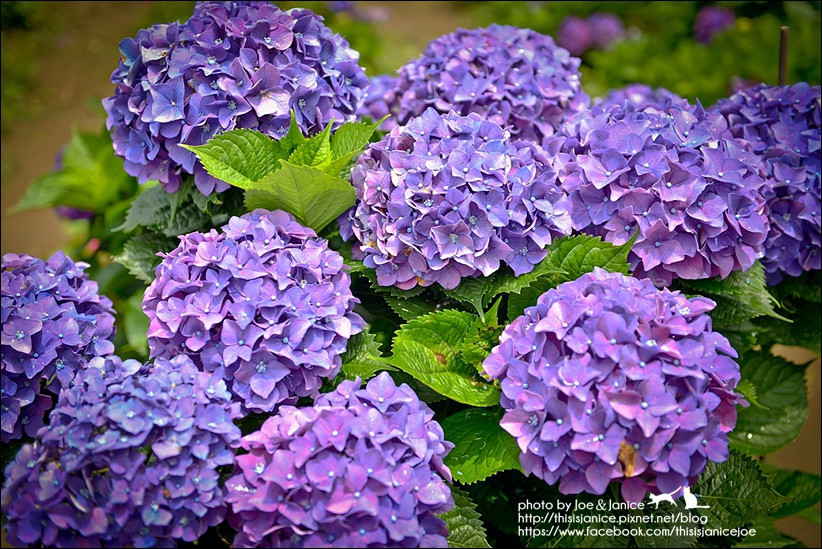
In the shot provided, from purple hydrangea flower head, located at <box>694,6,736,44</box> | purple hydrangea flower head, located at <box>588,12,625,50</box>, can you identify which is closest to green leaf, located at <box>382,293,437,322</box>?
purple hydrangea flower head, located at <box>694,6,736,44</box>

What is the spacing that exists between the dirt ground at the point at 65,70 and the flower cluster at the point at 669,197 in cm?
343

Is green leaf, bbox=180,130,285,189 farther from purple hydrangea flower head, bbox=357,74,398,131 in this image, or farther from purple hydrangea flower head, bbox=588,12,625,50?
purple hydrangea flower head, bbox=588,12,625,50

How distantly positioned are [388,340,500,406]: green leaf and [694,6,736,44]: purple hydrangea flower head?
3636 mm

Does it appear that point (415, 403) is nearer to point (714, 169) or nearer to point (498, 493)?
point (498, 493)

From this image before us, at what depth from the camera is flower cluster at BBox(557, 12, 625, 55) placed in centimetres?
482

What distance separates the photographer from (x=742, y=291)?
5.57 ft

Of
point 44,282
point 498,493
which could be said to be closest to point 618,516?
point 498,493

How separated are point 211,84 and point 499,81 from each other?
75cm

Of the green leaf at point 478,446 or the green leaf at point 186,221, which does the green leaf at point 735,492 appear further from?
the green leaf at point 186,221

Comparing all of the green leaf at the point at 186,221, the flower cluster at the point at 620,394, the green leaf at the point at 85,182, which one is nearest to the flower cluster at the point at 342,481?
the flower cluster at the point at 620,394

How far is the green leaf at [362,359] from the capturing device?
1.58m

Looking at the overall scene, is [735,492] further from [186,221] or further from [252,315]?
[186,221]

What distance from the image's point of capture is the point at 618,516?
1497mm

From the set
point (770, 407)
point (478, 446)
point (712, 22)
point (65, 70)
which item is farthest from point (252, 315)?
point (65, 70)
